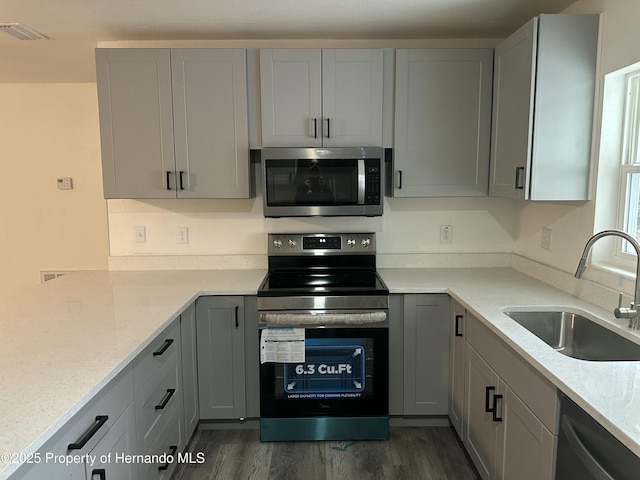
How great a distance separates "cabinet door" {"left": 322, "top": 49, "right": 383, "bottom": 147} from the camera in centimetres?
255

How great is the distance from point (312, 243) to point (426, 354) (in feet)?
3.01

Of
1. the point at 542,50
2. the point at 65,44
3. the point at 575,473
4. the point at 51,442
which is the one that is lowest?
the point at 575,473

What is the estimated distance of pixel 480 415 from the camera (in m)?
2.07

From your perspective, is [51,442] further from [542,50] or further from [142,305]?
[542,50]

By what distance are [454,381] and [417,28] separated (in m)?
1.94

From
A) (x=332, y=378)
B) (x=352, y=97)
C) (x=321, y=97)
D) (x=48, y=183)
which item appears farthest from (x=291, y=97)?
(x=48, y=183)

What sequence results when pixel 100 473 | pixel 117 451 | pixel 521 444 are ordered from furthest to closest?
1. pixel 521 444
2. pixel 117 451
3. pixel 100 473

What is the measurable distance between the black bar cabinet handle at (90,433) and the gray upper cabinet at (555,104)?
1.92m

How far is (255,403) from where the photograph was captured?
2.56 metres

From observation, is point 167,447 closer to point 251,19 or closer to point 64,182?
point 251,19

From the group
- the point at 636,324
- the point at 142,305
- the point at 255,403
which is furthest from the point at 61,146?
the point at 636,324

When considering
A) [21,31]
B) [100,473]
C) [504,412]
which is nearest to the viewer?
[100,473]

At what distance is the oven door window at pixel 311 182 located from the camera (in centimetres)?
252

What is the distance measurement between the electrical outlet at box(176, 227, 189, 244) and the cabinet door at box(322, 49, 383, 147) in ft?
3.48
